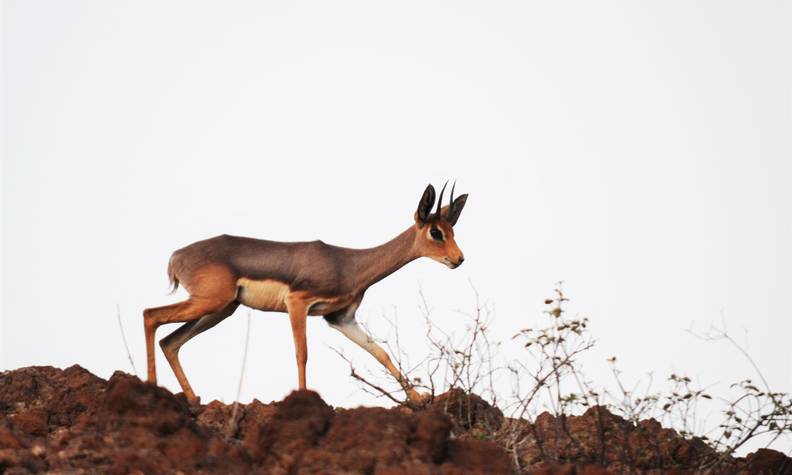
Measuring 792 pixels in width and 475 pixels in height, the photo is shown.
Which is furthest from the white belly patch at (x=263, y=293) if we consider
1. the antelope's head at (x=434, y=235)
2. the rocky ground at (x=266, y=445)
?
the rocky ground at (x=266, y=445)

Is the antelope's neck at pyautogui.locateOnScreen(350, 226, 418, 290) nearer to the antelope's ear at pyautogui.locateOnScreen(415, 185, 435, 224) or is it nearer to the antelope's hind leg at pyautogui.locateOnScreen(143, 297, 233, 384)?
the antelope's ear at pyautogui.locateOnScreen(415, 185, 435, 224)

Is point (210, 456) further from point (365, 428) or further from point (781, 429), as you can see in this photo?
point (781, 429)

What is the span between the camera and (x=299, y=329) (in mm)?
14406

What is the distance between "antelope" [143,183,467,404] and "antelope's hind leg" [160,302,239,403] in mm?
12

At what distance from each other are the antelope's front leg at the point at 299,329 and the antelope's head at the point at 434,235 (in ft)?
6.38

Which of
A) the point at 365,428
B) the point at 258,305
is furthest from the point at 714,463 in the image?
the point at 258,305

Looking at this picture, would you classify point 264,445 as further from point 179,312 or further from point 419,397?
point 179,312

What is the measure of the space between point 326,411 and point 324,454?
59cm

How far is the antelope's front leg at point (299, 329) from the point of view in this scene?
14.2 m

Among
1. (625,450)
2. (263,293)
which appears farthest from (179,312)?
(625,450)

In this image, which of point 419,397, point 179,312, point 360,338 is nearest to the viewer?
point 419,397

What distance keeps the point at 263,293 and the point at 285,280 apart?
323 millimetres

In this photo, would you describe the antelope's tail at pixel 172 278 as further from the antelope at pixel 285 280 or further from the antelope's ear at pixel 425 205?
the antelope's ear at pixel 425 205

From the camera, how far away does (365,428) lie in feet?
27.0
